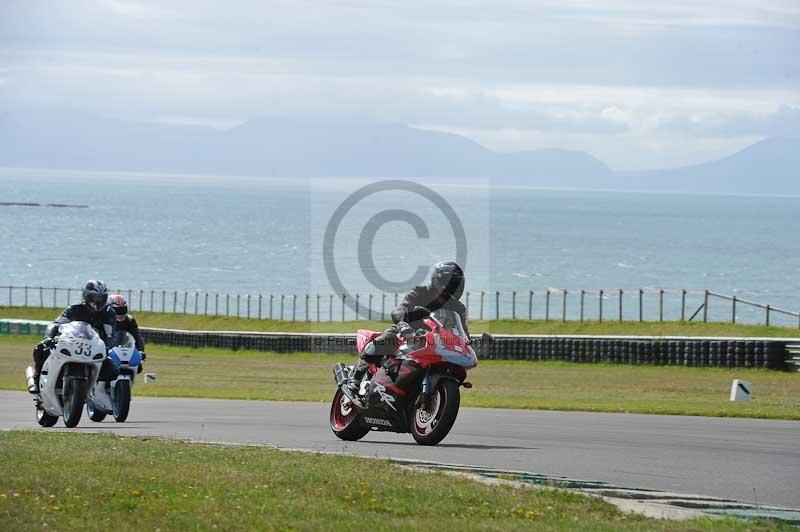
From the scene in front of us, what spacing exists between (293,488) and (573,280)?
146 metres

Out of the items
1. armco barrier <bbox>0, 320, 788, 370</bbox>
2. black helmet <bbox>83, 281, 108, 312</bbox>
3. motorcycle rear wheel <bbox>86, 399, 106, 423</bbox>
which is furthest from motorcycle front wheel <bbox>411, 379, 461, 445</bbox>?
armco barrier <bbox>0, 320, 788, 370</bbox>

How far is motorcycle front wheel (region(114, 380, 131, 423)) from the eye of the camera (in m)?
19.2

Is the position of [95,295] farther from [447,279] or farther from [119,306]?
[447,279]

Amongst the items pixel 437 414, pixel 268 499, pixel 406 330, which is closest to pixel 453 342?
pixel 406 330

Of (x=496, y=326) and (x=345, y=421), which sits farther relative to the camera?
(x=496, y=326)

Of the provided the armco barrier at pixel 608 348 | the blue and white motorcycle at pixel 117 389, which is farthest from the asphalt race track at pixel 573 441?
the armco barrier at pixel 608 348

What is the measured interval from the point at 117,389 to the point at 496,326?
4407cm

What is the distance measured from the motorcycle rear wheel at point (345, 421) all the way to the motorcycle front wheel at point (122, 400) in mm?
4137

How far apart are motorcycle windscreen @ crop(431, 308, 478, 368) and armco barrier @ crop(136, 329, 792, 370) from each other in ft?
87.9

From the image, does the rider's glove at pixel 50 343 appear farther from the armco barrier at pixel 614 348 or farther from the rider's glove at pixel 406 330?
the armco barrier at pixel 614 348

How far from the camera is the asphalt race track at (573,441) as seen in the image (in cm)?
1258

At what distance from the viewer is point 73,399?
59.6 ft

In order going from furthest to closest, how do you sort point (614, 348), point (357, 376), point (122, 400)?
point (614, 348) → point (122, 400) → point (357, 376)

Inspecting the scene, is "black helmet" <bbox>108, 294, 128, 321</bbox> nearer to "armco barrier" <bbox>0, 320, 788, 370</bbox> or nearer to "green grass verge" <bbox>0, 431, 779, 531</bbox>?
"green grass verge" <bbox>0, 431, 779, 531</bbox>
